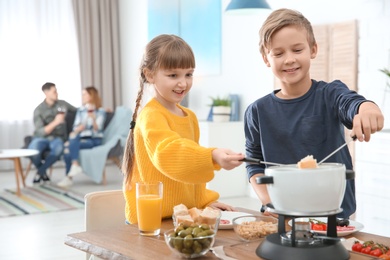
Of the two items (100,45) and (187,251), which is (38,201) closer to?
(100,45)

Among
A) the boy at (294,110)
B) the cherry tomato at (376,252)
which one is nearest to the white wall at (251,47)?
the boy at (294,110)

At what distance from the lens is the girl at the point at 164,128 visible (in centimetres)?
155

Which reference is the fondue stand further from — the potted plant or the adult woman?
the adult woman

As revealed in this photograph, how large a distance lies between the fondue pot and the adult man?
5.89m

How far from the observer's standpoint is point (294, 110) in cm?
170

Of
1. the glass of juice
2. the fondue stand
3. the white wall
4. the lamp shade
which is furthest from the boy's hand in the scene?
the lamp shade

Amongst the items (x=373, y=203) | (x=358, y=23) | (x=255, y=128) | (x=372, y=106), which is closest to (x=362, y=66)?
(x=358, y=23)

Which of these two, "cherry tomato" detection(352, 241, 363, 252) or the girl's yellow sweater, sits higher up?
the girl's yellow sweater

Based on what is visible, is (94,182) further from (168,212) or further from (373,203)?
(168,212)

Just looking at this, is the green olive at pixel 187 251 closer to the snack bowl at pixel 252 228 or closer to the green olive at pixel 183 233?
the green olive at pixel 183 233

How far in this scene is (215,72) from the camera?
6426 millimetres

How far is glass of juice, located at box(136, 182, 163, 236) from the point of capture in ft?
4.89

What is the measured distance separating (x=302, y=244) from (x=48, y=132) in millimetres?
5997

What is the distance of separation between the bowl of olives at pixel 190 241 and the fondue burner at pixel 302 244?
0.11 meters
